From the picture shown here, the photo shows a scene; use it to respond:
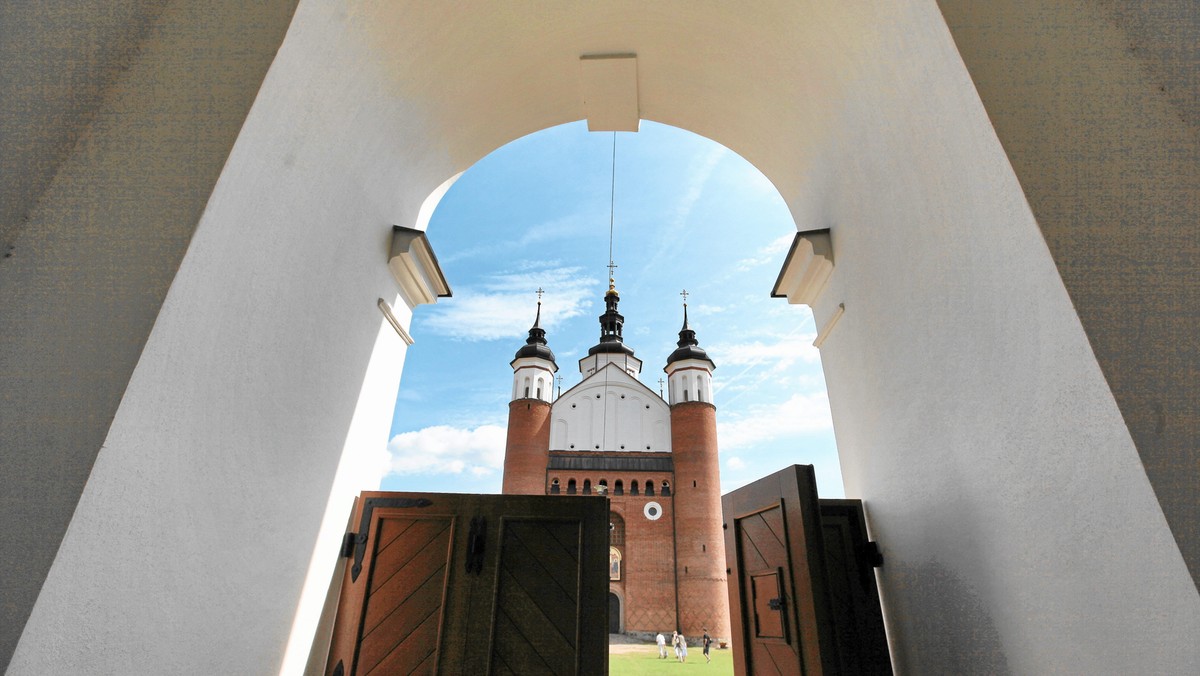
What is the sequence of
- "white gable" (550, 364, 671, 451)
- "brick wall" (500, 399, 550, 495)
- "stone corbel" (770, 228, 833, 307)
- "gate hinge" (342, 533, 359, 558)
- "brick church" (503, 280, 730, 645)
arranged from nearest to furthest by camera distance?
"gate hinge" (342, 533, 359, 558), "stone corbel" (770, 228, 833, 307), "brick church" (503, 280, 730, 645), "brick wall" (500, 399, 550, 495), "white gable" (550, 364, 671, 451)

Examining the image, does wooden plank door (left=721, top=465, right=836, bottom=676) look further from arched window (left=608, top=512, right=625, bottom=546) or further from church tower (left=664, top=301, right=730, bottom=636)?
arched window (left=608, top=512, right=625, bottom=546)

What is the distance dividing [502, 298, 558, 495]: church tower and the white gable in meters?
0.89

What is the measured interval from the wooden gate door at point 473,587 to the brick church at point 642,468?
20.6 meters

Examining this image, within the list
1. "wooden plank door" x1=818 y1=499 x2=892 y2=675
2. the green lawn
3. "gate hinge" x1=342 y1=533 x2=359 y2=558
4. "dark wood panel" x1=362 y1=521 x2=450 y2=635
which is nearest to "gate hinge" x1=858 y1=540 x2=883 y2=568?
"wooden plank door" x1=818 y1=499 x2=892 y2=675

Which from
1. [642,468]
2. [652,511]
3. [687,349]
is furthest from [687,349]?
[652,511]

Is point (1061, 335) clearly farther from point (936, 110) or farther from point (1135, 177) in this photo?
point (936, 110)

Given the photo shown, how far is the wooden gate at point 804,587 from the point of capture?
2.65 meters

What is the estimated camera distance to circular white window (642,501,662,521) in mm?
25500

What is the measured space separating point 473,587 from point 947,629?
225 cm

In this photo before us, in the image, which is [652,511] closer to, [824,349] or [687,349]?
[687,349]

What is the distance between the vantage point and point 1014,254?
1.79 m

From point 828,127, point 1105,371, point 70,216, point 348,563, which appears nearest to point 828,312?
point 828,127

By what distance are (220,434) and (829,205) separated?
11.7ft

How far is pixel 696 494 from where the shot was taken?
25625mm
